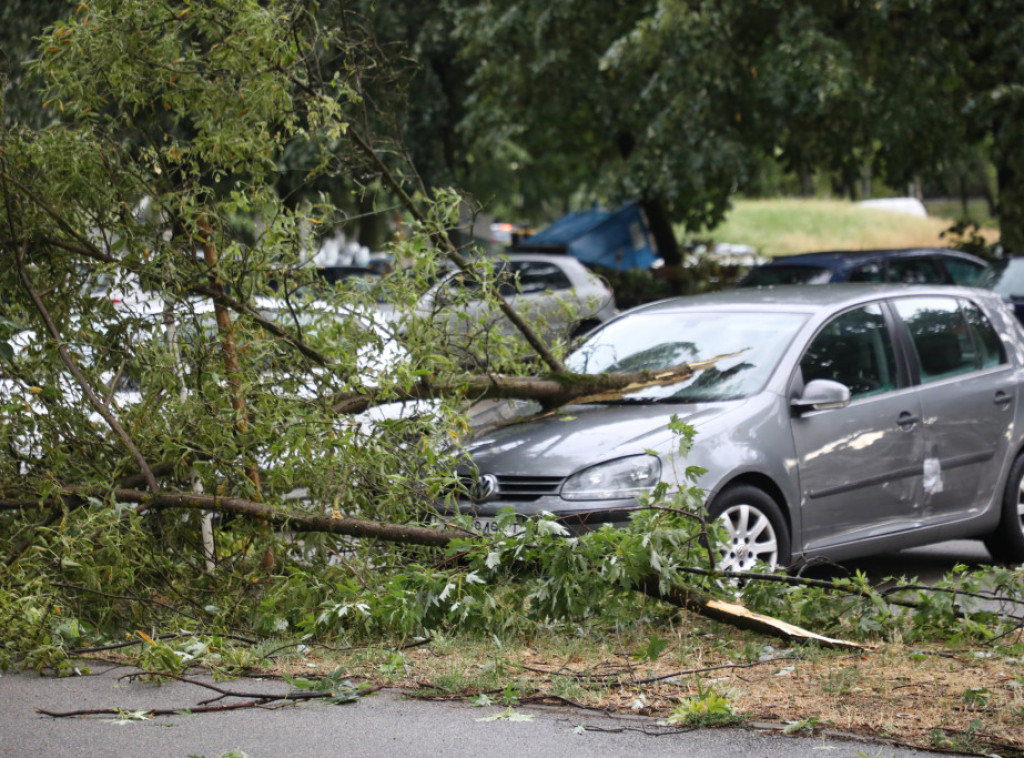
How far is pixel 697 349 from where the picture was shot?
728 cm

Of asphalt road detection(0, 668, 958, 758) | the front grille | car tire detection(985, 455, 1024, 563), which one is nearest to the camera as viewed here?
asphalt road detection(0, 668, 958, 758)

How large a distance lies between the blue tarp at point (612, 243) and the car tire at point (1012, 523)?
54.0 feet

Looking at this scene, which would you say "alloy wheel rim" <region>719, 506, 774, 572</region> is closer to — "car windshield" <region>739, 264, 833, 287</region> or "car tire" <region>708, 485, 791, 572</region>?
"car tire" <region>708, 485, 791, 572</region>

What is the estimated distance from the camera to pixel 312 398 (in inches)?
247

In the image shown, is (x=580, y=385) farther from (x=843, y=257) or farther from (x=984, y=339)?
(x=843, y=257)

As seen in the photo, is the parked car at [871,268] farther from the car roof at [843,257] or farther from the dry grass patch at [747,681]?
the dry grass patch at [747,681]

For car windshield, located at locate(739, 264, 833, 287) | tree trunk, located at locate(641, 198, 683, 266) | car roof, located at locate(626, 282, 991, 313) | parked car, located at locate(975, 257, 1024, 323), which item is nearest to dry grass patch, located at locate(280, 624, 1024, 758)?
car roof, located at locate(626, 282, 991, 313)

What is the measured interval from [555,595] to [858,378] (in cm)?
275

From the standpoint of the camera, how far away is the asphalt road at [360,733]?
3963 mm

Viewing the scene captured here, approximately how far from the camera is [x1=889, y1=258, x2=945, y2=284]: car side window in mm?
15109

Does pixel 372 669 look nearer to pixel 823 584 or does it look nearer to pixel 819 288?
pixel 823 584

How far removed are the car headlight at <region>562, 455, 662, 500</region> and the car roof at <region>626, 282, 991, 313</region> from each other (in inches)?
68.5

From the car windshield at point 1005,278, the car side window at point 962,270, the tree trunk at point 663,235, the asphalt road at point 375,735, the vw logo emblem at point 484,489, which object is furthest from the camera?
the tree trunk at point 663,235

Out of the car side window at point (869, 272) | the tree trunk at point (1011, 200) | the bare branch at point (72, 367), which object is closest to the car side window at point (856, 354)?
the bare branch at point (72, 367)
